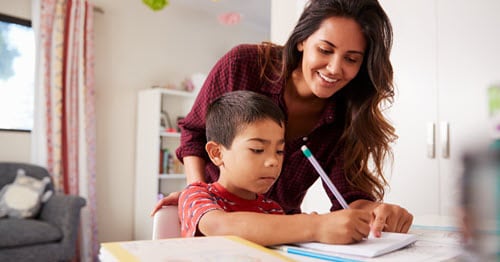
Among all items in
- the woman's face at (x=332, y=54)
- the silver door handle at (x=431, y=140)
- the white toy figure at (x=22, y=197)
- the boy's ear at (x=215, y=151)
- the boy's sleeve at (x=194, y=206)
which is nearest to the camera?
the boy's sleeve at (x=194, y=206)

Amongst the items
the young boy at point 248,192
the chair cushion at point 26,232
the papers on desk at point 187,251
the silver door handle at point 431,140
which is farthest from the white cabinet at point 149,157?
the papers on desk at point 187,251

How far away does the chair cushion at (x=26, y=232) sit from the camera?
297 cm

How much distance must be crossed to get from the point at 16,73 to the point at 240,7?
240 cm

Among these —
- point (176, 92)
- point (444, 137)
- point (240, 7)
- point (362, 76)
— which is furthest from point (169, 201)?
point (240, 7)

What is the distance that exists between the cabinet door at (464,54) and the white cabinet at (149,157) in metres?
2.75

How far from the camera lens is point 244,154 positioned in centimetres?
90

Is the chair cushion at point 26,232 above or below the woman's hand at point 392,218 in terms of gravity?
below

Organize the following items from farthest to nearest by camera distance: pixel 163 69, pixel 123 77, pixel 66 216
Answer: pixel 163 69, pixel 123 77, pixel 66 216

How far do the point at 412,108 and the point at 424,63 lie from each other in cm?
25

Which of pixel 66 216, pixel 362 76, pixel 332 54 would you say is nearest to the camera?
pixel 332 54

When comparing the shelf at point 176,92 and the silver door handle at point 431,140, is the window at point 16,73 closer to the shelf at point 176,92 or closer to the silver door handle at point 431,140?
the shelf at point 176,92

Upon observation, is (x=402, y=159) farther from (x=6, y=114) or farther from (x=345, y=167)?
(x=6, y=114)

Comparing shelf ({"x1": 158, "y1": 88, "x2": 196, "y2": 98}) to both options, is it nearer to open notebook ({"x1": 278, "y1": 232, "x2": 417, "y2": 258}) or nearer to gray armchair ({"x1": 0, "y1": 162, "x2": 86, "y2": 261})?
gray armchair ({"x1": 0, "y1": 162, "x2": 86, "y2": 261})

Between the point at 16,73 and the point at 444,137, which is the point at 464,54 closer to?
the point at 444,137
